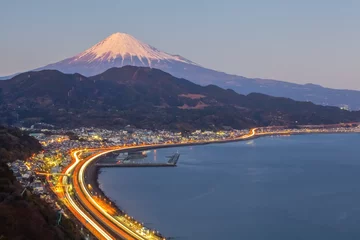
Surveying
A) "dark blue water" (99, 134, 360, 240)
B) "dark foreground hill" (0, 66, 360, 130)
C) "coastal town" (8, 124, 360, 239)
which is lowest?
"dark blue water" (99, 134, 360, 240)

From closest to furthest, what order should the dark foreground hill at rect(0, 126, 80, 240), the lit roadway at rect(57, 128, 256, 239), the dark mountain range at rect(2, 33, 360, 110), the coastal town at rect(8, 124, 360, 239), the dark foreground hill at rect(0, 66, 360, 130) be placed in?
the dark foreground hill at rect(0, 126, 80, 240), the lit roadway at rect(57, 128, 256, 239), the coastal town at rect(8, 124, 360, 239), the dark foreground hill at rect(0, 66, 360, 130), the dark mountain range at rect(2, 33, 360, 110)

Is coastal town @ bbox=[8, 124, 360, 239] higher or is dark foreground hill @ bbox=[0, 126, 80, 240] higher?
dark foreground hill @ bbox=[0, 126, 80, 240]

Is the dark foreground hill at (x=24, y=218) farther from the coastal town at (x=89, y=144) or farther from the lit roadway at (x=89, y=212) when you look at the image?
the lit roadway at (x=89, y=212)

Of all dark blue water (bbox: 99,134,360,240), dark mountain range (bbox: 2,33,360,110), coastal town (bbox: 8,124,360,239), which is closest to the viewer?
coastal town (bbox: 8,124,360,239)

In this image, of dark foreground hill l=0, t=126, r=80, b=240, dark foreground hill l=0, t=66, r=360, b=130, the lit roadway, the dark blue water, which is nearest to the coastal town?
the lit roadway

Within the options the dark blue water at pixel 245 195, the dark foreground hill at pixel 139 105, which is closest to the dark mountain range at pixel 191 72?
the dark foreground hill at pixel 139 105

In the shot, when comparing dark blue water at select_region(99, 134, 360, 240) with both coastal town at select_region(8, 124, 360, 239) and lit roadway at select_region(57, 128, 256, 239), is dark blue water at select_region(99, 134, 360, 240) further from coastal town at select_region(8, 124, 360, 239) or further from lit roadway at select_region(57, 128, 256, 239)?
coastal town at select_region(8, 124, 360, 239)

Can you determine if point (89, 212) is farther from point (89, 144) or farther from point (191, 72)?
point (191, 72)
